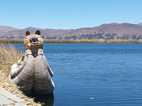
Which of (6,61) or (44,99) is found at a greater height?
(6,61)

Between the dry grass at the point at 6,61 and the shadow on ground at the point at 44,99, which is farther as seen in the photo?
the shadow on ground at the point at 44,99

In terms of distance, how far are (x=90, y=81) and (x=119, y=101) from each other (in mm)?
10694

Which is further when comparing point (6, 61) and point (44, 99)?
point (6, 61)

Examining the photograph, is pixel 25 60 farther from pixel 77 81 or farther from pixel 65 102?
pixel 77 81

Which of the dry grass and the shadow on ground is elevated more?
the dry grass

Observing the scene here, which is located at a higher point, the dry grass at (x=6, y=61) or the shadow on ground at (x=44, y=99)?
the dry grass at (x=6, y=61)

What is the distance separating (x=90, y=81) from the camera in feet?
123

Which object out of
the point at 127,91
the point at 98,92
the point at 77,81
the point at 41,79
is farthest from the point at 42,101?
the point at 77,81

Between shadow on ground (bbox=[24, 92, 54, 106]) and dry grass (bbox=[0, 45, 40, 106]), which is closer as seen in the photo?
dry grass (bbox=[0, 45, 40, 106])

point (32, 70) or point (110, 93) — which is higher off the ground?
point (32, 70)

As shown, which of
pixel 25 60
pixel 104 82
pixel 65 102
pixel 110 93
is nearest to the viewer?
pixel 25 60

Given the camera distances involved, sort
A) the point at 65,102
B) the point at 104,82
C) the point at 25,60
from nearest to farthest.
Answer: the point at 25,60, the point at 65,102, the point at 104,82

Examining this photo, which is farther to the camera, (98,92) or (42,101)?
(98,92)

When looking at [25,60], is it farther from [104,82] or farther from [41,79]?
[104,82]
